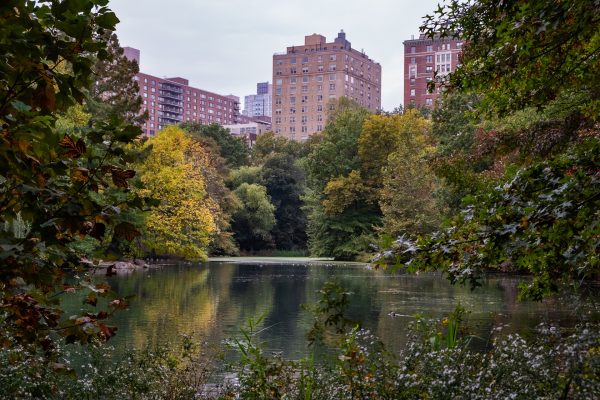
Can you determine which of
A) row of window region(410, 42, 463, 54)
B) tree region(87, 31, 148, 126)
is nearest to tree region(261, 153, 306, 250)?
tree region(87, 31, 148, 126)

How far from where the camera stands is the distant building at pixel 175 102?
522ft

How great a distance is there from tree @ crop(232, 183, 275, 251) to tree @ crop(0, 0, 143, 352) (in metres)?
59.0

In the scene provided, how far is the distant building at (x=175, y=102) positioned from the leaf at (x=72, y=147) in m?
150

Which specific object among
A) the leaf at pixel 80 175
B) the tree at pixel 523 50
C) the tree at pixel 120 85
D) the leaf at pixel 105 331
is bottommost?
the leaf at pixel 105 331

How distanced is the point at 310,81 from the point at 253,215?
76.8 metres

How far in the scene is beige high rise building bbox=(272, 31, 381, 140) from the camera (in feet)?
448

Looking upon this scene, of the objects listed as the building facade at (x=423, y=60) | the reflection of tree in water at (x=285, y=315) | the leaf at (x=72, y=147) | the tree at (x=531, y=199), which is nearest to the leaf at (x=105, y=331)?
the leaf at (x=72, y=147)

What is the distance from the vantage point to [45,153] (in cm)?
310

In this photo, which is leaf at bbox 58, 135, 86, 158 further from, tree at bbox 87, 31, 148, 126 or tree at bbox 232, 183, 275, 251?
tree at bbox 232, 183, 275, 251

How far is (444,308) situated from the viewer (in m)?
21.3

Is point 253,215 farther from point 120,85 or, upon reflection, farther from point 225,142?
point 120,85

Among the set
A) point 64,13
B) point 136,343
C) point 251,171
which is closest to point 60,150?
point 64,13

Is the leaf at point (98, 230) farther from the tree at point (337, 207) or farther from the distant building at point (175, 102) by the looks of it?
the distant building at point (175, 102)

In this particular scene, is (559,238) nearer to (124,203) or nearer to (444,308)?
(124,203)
